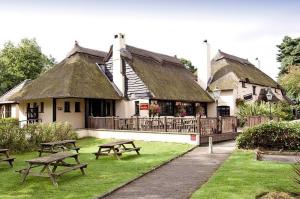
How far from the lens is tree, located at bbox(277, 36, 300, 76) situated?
2132 inches

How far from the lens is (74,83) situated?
89.4 feet

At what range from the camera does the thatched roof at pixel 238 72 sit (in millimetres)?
38922

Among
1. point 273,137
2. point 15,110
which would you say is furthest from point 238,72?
point 15,110

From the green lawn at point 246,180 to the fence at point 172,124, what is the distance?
264 inches

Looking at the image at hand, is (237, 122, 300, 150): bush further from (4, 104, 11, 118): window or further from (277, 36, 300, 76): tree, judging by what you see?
(277, 36, 300, 76): tree

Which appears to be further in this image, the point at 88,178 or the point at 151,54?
the point at 151,54

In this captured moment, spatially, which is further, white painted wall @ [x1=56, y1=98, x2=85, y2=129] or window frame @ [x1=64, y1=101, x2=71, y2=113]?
window frame @ [x1=64, y1=101, x2=71, y2=113]

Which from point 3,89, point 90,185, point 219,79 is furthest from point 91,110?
point 3,89

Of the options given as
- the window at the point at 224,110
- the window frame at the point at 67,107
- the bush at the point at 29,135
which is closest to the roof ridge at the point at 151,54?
the window at the point at 224,110

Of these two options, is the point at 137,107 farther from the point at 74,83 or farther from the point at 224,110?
the point at 224,110

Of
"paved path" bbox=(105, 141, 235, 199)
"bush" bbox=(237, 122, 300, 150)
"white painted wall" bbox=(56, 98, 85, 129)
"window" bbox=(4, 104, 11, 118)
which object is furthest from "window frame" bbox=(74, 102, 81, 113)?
"bush" bbox=(237, 122, 300, 150)

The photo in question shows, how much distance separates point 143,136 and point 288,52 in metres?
40.9

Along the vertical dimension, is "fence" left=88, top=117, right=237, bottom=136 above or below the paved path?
above

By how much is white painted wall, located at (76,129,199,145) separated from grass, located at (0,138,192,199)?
2.42 metres
